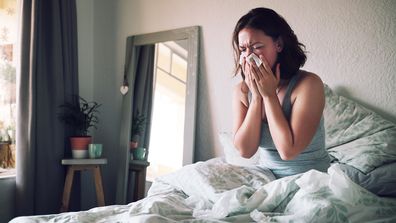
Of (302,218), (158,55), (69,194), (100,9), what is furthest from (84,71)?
(302,218)

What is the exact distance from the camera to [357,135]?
1.65 meters

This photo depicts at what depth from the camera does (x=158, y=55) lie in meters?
2.64

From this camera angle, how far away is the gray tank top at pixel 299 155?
1.30m

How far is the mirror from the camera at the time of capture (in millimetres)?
2453

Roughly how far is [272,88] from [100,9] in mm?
2271

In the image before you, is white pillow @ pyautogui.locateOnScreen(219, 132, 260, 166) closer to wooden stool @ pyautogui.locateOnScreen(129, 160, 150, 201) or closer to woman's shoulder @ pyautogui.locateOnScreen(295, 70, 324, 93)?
woman's shoulder @ pyautogui.locateOnScreen(295, 70, 324, 93)

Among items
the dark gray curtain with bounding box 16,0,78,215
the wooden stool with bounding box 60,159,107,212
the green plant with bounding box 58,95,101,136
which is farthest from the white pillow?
the dark gray curtain with bounding box 16,0,78,215

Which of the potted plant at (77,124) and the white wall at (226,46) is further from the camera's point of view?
the potted plant at (77,124)

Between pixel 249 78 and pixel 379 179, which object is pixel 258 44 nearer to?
pixel 249 78

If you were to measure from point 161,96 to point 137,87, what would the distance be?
0.97ft

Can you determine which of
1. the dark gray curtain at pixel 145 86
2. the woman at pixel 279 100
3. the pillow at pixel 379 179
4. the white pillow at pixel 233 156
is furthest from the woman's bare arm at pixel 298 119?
the dark gray curtain at pixel 145 86

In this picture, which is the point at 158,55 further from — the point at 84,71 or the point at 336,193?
the point at 336,193

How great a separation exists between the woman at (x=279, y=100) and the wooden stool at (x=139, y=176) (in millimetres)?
1467

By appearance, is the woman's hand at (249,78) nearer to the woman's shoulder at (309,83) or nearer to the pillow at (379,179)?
the woman's shoulder at (309,83)
